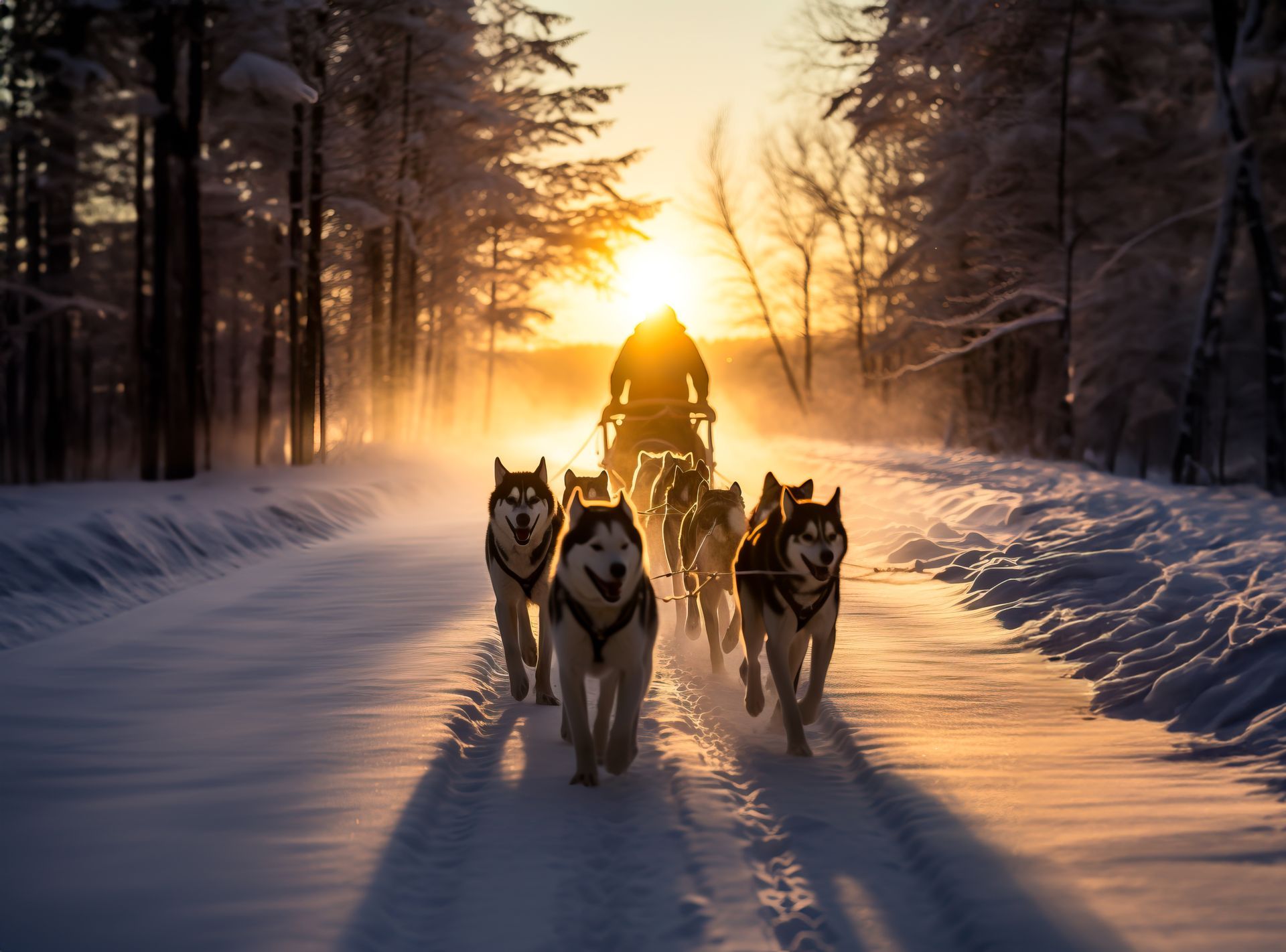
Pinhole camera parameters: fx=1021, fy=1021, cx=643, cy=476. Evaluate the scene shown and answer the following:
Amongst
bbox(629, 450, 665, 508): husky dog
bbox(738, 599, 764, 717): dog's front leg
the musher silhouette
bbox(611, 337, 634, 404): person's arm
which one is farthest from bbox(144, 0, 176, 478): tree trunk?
bbox(738, 599, 764, 717): dog's front leg

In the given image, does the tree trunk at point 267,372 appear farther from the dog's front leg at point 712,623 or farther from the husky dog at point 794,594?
the husky dog at point 794,594

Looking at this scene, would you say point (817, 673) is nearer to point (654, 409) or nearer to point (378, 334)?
point (654, 409)

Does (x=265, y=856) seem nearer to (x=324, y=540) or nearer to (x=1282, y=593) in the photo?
(x=1282, y=593)

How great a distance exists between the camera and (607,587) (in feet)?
14.3

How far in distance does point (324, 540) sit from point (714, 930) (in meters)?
10.9

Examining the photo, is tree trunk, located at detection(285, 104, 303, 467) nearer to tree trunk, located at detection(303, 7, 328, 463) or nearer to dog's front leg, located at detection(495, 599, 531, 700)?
tree trunk, located at detection(303, 7, 328, 463)

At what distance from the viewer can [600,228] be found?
28.6m

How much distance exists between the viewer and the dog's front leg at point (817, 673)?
516 centimetres

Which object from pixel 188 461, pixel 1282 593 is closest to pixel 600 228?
pixel 188 461

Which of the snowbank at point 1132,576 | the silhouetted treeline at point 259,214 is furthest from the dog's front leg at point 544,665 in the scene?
the silhouetted treeline at point 259,214

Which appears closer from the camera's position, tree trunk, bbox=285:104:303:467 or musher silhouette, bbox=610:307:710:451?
musher silhouette, bbox=610:307:710:451

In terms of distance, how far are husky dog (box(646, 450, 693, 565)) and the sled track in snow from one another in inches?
125

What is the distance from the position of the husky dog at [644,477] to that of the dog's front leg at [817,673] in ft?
13.6

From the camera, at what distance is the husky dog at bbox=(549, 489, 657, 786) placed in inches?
174
